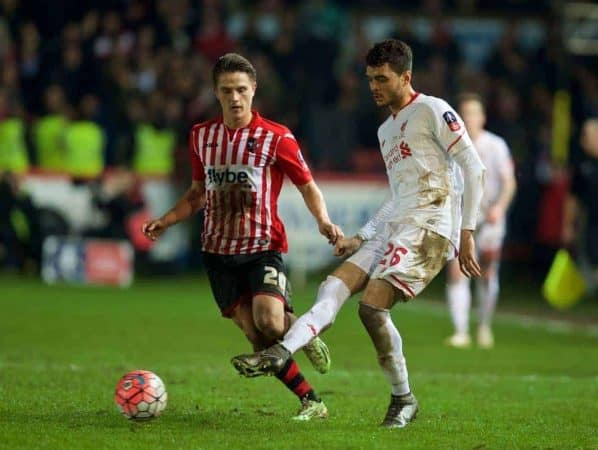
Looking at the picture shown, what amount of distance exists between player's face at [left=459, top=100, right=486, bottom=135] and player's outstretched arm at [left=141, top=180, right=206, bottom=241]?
619cm

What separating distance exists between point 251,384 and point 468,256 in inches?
121

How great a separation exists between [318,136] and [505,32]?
211 inches

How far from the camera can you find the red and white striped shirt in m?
8.57

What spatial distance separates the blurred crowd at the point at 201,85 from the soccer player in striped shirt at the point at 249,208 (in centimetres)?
1338

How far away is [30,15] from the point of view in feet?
76.2

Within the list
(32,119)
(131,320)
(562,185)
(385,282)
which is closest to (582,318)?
(562,185)

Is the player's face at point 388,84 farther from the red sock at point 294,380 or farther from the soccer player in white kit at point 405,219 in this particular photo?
the red sock at point 294,380

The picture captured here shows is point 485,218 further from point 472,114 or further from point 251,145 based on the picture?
point 251,145

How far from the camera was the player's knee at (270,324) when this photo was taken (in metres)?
8.41

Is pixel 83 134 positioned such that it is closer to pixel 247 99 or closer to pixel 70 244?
pixel 70 244

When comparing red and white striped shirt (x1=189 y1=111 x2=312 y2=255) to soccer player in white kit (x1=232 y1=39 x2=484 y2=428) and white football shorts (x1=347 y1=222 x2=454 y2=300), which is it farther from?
white football shorts (x1=347 y1=222 x2=454 y2=300)

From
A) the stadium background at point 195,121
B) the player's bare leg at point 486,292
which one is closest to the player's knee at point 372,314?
the player's bare leg at point 486,292

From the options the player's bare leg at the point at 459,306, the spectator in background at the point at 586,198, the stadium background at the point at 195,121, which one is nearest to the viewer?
the player's bare leg at the point at 459,306

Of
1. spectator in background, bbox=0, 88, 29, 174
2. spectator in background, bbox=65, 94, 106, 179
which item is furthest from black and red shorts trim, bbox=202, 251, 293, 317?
spectator in background, bbox=65, 94, 106, 179
